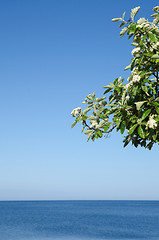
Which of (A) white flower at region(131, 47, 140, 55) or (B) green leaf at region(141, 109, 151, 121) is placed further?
(A) white flower at region(131, 47, 140, 55)

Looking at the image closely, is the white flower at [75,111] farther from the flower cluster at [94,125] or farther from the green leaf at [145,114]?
the green leaf at [145,114]

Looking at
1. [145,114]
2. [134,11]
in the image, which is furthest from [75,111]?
[134,11]

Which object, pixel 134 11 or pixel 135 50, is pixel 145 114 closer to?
pixel 135 50

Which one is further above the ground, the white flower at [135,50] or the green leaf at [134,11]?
the green leaf at [134,11]

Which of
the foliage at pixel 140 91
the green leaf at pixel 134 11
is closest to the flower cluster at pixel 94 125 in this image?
the foliage at pixel 140 91

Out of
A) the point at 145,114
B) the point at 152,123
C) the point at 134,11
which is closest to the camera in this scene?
the point at 152,123

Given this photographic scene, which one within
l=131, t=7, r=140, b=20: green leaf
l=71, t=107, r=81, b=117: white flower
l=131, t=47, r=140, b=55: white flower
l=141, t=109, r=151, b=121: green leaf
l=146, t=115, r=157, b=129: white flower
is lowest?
l=146, t=115, r=157, b=129: white flower

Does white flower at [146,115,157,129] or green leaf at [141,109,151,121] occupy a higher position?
green leaf at [141,109,151,121]

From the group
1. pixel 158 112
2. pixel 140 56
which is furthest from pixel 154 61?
pixel 158 112

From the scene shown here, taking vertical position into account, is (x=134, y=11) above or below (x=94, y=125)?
above

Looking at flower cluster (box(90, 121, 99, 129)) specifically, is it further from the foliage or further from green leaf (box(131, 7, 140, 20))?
green leaf (box(131, 7, 140, 20))

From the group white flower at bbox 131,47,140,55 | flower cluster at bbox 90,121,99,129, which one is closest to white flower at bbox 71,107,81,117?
flower cluster at bbox 90,121,99,129

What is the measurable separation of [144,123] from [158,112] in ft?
1.07

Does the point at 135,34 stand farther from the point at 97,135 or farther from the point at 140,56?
the point at 97,135
